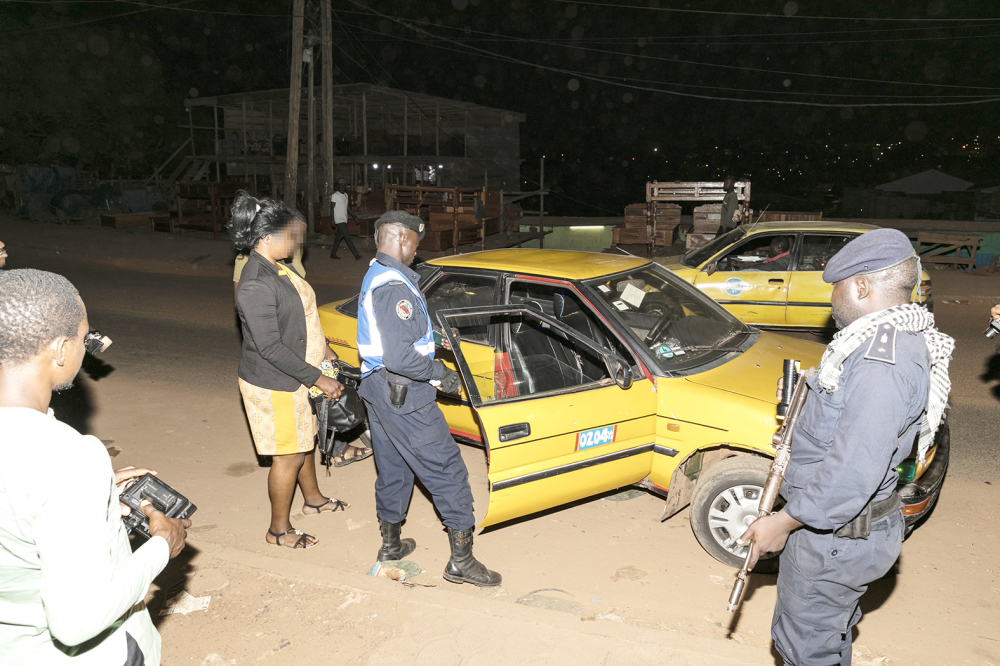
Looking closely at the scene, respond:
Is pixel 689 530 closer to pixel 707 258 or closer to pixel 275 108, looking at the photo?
pixel 707 258

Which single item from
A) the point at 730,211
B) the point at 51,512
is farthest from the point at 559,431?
the point at 730,211

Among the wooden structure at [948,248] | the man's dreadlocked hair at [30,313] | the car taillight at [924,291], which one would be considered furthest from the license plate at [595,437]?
the wooden structure at [948,248]

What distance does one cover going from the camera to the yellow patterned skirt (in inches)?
138

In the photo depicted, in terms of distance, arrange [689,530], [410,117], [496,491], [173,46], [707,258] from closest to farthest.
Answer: [496,491] → [689,530] → [707,258] → [410,117] → [173,46]

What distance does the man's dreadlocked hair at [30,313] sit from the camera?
138cm

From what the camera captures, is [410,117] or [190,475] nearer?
[190,475]

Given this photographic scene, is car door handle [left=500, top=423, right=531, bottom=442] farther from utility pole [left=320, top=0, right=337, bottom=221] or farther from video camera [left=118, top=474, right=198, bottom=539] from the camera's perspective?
utility pole [left=320, top=0, right=337, bottom=221]

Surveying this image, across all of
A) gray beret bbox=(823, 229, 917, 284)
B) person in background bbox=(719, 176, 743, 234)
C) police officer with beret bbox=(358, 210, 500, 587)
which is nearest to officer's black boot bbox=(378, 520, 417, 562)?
police officer with beret bbox=(358, 210, 500, 587)

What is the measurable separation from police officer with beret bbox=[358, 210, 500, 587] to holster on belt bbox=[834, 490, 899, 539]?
1764 millimetres

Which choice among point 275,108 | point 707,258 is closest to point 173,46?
point 275,108

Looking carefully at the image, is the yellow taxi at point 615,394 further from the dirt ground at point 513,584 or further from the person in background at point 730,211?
the person in background at point 730,211

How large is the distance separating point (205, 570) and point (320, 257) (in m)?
13.7

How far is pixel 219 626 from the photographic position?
123 inches

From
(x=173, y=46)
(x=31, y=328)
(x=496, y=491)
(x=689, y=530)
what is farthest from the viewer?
(x=173, y=46)
